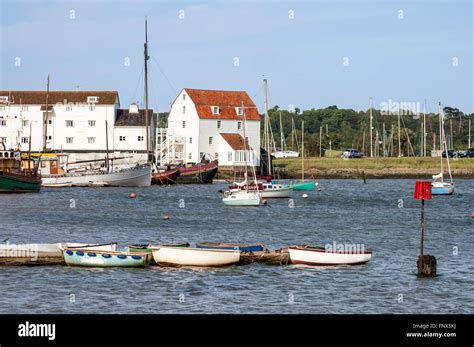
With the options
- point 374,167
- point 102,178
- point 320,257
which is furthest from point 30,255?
point 374,167

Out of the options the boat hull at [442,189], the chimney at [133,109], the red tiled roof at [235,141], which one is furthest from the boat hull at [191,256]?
the chimney at [133,109]

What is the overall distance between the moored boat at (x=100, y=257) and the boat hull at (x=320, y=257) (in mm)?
6090

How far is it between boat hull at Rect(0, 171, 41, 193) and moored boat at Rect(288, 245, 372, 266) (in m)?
57.2

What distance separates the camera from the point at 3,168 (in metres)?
90.4

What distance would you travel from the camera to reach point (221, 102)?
428 feet

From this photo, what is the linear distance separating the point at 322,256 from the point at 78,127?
310 feet

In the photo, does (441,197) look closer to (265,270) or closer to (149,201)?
(149,201)

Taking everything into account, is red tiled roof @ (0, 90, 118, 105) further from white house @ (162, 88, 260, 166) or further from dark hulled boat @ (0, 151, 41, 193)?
dark hulled boat @ (0, 151, 41, 193)

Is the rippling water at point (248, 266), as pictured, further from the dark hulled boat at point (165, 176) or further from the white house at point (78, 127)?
the white house at point (78, 127)

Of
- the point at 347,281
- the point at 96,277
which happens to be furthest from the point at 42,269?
the point at 347,281

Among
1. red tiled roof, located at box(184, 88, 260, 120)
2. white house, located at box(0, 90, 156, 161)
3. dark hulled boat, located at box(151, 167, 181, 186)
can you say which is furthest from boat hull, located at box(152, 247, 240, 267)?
red tiled roof, located at box(184, 88, 260, 120)

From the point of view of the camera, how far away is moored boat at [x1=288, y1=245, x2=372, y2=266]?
1405 inches

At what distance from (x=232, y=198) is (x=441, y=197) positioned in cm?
3261

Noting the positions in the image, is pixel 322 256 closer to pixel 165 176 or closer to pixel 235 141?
pixel 165 176
